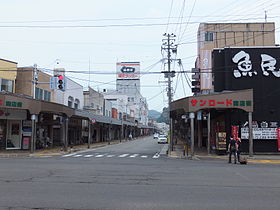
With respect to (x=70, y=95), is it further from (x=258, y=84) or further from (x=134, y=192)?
(x=134, y=192)

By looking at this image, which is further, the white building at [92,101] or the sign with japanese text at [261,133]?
the white building at [92,101]

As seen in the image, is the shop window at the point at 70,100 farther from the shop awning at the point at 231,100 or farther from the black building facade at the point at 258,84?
the shop awning at the point at 231,100

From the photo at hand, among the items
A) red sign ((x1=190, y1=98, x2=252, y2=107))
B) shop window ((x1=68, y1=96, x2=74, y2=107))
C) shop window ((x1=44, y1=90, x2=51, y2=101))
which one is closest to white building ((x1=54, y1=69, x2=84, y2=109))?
shop window ((x1=68, y1=96, x2=74, y2=107))

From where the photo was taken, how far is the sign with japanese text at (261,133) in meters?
26.0

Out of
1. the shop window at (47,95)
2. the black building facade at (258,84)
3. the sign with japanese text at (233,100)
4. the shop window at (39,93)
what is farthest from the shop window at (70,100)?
the sign with japanese text at (233,100)

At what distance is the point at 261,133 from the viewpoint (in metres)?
26.1

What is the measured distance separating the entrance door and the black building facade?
2131 centimetres

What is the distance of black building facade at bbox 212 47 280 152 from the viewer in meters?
26.1

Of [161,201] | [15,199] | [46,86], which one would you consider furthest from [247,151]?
[46,86]

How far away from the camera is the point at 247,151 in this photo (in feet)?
86.6

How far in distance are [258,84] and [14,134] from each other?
24.7m

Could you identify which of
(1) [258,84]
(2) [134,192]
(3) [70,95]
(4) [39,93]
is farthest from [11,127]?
(2) [134,192]

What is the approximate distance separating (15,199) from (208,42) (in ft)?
125

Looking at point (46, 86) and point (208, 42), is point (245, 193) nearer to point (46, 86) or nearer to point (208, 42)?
point (46, 86)
